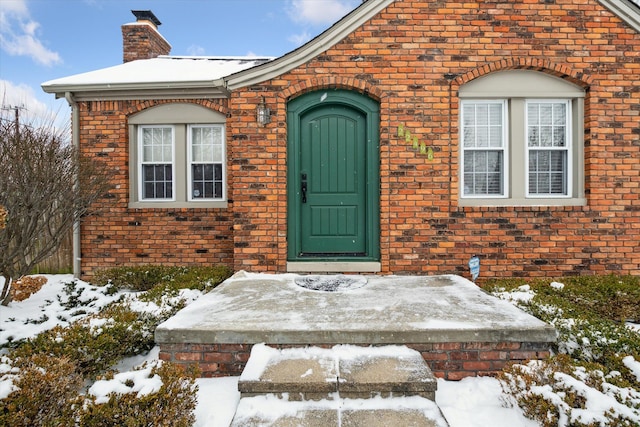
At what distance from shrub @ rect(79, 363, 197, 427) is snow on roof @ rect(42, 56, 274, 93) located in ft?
16.7

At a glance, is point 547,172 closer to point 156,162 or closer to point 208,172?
point 208,172

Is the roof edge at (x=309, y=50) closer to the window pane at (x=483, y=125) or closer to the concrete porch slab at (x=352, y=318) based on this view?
the window pane at (x=483, y=125)

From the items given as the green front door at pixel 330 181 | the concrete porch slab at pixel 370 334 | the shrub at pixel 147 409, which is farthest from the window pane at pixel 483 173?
the shrub at pixel 147 409

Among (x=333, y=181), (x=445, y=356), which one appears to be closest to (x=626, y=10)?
(x=333, y=181)

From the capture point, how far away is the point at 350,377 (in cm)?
247

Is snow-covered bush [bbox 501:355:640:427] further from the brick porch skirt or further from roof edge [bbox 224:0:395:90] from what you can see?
roof edge [bbox 224:0:395:90]

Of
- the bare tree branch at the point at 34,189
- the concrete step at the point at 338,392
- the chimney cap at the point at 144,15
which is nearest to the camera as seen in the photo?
the concrete step at the point at 338,392

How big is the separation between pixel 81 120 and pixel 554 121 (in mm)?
8425

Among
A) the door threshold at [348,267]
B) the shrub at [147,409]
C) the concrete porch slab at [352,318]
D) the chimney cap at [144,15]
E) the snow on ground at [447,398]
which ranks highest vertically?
the chimney cap at [144,15]

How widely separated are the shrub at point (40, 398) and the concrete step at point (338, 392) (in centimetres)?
104

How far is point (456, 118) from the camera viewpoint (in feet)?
18.9

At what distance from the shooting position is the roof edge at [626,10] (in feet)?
18.4

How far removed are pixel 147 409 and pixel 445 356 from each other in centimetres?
215

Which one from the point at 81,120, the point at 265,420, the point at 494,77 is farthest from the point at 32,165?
the point at 494,77
